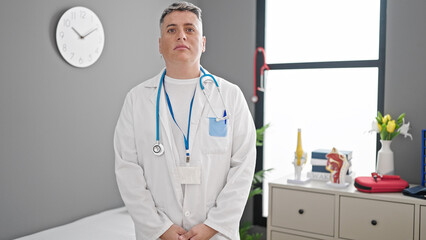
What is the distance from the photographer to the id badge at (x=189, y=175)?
1.44m

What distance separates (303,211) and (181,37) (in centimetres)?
157

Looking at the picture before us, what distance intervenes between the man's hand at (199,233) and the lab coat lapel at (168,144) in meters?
0.11

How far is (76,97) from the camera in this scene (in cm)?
248

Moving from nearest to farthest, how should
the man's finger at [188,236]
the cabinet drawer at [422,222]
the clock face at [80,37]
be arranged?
the man's finger at [188,236] < the cabinet drawer at [422,222] < the clock face at [80,37]

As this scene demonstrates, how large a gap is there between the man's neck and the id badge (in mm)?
381

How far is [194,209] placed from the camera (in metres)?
1.45

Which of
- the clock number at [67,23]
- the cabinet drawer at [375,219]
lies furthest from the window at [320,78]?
the clock number at [67,23]

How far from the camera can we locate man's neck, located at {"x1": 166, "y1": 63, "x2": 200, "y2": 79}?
4.94 ft

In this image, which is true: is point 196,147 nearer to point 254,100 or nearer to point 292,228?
point 292,228

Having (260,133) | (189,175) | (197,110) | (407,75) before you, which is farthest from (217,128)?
(407,75)

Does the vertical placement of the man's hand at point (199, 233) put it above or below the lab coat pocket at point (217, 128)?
below

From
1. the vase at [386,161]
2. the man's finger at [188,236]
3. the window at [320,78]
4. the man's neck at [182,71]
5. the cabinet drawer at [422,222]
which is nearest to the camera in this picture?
the man's finger at [188,236]

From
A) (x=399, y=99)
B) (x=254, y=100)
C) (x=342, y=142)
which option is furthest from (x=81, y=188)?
(x=399, y=99)

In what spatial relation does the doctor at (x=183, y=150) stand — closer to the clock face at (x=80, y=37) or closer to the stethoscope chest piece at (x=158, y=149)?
the stethoscope chest piece at (x=158, y=149)
